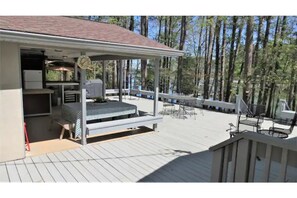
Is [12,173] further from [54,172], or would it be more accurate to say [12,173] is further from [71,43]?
[71,43]

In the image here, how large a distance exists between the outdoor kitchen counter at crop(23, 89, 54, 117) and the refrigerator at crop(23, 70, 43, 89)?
22.5 inches

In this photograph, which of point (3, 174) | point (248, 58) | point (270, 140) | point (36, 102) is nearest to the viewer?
point (270, 140)

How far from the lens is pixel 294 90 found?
1293 centimetres

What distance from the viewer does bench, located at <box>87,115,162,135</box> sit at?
496 cm

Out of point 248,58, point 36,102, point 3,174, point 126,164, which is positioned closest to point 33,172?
point 3,174

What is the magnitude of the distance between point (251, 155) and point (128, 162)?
2540 mm

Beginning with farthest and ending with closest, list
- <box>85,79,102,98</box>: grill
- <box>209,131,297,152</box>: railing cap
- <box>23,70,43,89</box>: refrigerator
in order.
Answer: <box>85,79,102,98</box>: grill < <box>23,70,43,89</box>: refrigerator < <box>209,131,297,152</box>: railing cap

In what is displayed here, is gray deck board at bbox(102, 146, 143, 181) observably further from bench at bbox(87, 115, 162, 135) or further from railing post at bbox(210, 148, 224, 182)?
railing post at bbox(210, 148, 224, 182)

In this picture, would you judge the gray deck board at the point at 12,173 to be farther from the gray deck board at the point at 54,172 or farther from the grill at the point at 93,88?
the grill at the point at 93,88

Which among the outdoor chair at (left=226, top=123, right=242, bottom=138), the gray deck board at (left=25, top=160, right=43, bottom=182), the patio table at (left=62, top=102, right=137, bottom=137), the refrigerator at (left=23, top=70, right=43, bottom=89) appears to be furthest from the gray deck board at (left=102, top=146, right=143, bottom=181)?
the refrigerator at (left=23, top=70, right=43, bottom=89)

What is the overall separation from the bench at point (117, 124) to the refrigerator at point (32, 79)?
167 inches

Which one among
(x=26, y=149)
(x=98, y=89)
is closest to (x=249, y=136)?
(x=26, y=149)

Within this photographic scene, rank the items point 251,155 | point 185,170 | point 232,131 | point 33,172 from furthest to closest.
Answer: point 232,131 < point 185,170 < point 33,172 < point 251,155

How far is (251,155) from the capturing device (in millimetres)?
1964
